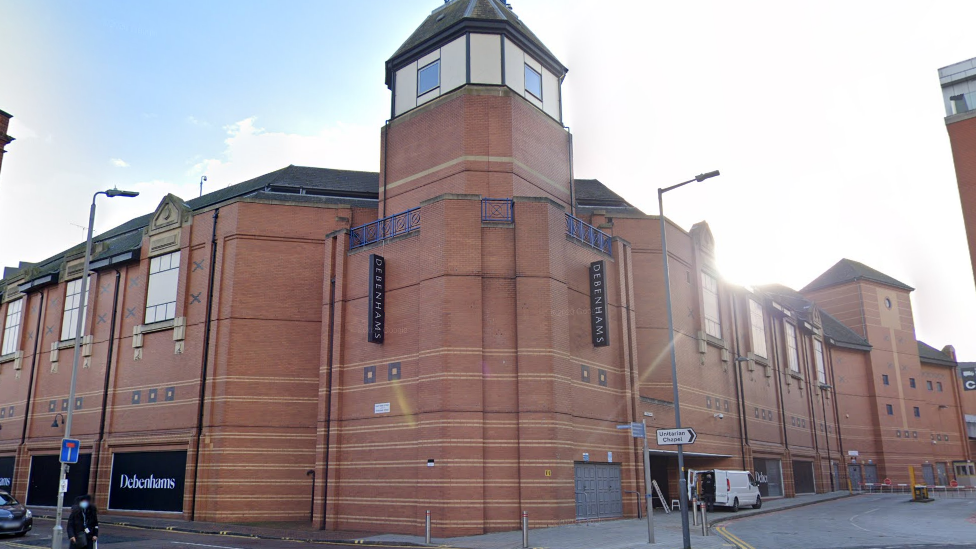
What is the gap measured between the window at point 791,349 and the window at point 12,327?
4954 cm

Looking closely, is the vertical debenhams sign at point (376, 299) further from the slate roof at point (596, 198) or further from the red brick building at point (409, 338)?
the slate roof at point (596, 198)

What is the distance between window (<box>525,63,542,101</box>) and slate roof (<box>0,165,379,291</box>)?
8.74 m

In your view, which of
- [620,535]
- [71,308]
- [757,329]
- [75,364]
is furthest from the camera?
[757,329]

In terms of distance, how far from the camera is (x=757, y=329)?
4834cm

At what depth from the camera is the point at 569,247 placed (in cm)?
2847

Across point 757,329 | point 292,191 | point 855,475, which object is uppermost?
point 292,191

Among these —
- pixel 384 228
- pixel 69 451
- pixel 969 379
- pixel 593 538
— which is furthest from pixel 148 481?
pixel 969 379

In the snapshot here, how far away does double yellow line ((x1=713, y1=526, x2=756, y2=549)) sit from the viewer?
20.2 meters

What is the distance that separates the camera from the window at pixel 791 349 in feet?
176

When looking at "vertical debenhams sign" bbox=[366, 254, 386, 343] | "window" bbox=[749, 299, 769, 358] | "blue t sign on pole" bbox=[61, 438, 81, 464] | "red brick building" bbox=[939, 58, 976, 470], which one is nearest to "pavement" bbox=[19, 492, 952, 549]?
"blue t sign on pole" bbox=[61, 438, 81, 464]

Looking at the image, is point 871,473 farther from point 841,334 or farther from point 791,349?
point 791,349

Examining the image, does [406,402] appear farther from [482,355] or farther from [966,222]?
[966,222]

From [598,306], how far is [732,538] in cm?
977

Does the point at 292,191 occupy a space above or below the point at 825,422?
above
